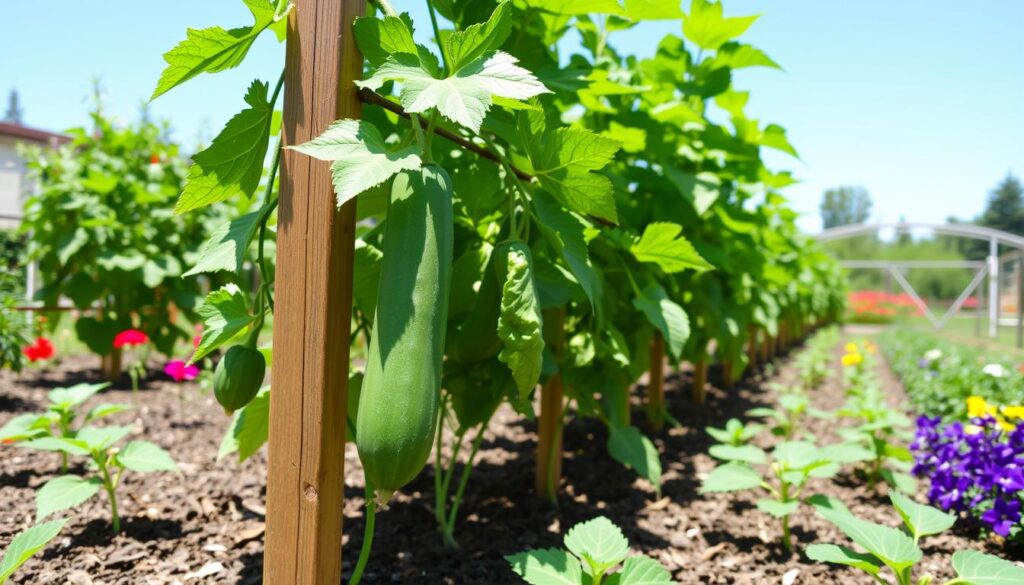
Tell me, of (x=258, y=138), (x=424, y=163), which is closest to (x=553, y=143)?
(x=424, y=163)

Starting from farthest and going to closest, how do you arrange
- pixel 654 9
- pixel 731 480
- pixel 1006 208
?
1. pixel 1006 208
2. pixel 731 480
3. pixel 654 9

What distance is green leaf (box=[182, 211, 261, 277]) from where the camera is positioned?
112cm

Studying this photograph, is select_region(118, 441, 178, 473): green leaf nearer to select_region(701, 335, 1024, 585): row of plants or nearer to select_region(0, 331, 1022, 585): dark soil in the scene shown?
select_region(0, 331, 1022, 585): dark soil

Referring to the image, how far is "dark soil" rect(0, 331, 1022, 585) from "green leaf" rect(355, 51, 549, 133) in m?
1.26

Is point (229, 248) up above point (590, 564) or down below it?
above

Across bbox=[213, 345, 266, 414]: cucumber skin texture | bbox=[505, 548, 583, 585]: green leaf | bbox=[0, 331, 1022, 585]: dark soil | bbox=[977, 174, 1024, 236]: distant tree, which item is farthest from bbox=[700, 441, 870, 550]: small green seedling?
bbox=[977, 174, 1024, 236]: distant tree

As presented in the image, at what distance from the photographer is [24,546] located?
4.45 ft

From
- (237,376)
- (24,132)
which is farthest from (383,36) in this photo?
(24,132)

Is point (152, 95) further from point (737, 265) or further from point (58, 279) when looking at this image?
point (58, 279)

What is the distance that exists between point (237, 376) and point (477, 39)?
69cm

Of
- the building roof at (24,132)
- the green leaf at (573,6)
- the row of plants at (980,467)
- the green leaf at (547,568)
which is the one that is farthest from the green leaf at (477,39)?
the building roof at (24,132)

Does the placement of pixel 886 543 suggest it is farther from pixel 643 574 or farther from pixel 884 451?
pixel 884 451

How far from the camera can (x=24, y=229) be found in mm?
4867

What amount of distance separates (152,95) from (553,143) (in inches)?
27.0
